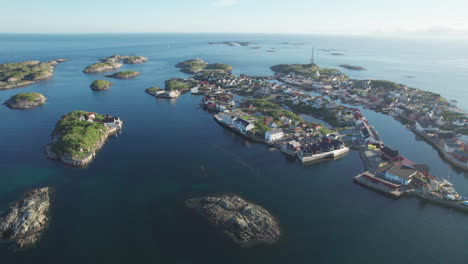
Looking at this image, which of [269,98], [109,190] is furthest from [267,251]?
[269,98]

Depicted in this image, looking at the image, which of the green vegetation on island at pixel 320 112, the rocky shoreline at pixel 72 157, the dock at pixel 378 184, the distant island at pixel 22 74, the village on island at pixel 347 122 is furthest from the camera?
the distant island at pixel 22 74

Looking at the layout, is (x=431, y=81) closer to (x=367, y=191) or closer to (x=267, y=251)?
(x=367, y=191)

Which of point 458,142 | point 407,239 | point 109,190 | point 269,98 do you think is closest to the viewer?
point 407,239

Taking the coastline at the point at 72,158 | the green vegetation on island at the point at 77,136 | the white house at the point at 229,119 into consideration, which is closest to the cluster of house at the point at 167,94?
the white house at the point at 229,119

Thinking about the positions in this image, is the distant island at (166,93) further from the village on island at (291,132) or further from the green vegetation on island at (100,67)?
the green vegetation on island at (100,67)

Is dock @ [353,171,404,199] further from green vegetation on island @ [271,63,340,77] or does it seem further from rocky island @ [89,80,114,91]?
green vegetation on island @ [271,63,340,77]

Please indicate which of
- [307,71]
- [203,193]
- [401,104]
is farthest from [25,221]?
[307,71]

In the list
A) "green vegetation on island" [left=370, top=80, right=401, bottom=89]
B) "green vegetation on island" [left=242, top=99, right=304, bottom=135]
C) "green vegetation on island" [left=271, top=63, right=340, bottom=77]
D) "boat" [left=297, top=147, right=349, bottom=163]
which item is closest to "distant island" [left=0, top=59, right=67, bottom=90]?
"green vegetation on island" [left=242, top=99, right=304, bottom=135]

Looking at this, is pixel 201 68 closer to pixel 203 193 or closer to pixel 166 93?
pixel 166 93
